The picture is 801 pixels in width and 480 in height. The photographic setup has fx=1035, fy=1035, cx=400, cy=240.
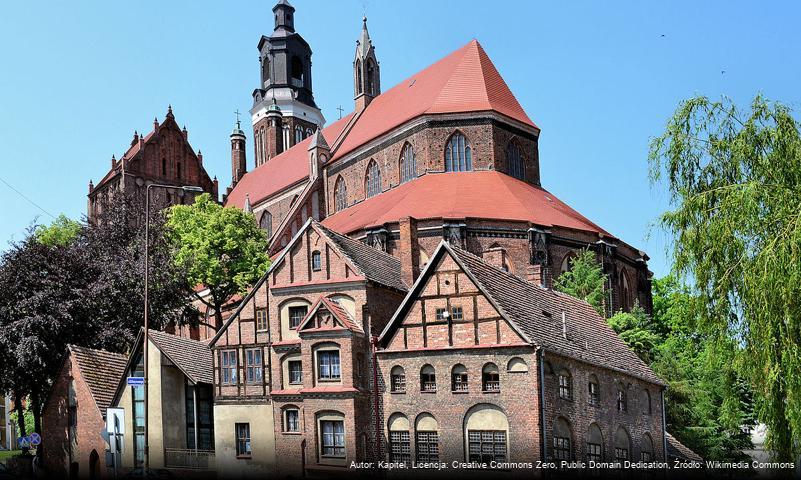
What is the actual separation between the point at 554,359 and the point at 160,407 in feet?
55.5

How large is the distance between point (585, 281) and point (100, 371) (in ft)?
87.3

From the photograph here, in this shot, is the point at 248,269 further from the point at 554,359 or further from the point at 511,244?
the point at 554,359

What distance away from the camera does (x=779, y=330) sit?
904 inches

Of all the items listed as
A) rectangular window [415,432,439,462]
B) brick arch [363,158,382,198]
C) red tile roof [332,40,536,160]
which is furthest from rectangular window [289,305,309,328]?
brick arch [363,158,382,198]

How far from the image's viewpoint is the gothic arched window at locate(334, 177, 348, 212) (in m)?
76.3

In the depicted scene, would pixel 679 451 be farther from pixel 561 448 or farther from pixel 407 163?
pixel 407 163

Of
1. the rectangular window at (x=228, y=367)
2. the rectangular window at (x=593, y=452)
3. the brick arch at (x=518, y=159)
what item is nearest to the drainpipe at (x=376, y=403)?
the rectangular window at (x=593, y=452)

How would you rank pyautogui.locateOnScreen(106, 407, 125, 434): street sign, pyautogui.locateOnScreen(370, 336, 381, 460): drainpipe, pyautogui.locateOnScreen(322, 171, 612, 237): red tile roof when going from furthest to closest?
pyautogui.locateOnScreen(322, 171, 612, 237): red tile roof < pyautogui.locateOnScreen(370, 336, 381, 460): drainpipe < pyautogui.locateOnScreen(106, 407, 125, 434): street sign

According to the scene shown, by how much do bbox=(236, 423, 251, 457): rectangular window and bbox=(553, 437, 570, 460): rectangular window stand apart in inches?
489

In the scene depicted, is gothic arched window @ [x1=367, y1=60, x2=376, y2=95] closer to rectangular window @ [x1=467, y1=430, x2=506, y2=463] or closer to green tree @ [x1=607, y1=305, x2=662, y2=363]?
green tree @ [x1=607, y1=305, x2=662, y2=363]

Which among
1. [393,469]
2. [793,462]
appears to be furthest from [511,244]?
[793,462]

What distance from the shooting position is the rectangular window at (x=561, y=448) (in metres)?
33.4

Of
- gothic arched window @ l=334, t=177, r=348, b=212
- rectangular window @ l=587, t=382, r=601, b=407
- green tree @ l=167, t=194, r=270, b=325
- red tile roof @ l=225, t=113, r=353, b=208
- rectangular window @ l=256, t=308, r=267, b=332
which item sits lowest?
rectangular window @ l=587, t=382, r=601, b=407

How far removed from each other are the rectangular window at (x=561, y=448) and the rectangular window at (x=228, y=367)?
1350 cm
